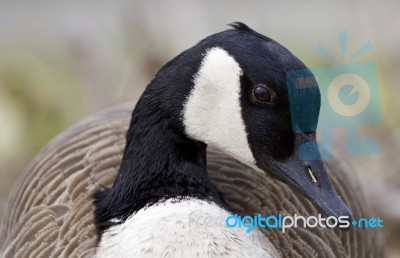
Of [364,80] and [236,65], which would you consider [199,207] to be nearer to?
[236,65]

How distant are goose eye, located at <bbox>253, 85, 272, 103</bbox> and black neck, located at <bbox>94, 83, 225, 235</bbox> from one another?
319 mm

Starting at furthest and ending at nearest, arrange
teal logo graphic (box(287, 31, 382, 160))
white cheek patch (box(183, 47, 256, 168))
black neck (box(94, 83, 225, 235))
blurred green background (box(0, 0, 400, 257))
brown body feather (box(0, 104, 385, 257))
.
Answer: blurred green background (box(0, 0, 400, 257)) → brown body feather (box(0, 104, 385, 257)) → black neck (box(94, 83, 225, 235)) → white cheek patch (box(183, 47, 256, 168)) → teal logo graphic (box(287, 31, 382, 160))

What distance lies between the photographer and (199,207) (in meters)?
2.32

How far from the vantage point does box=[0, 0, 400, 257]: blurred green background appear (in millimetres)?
4383

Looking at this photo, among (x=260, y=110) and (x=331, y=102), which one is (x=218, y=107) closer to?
(x=260, y=110)

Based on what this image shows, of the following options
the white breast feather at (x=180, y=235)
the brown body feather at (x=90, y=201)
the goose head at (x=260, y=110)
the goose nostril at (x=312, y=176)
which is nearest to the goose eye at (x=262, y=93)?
the goose head at (x=260, y=110)

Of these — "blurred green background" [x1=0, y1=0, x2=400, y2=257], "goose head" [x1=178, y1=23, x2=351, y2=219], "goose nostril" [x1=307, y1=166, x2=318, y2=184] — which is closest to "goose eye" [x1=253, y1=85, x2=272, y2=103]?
"goose head" [x1=178, y1=23, x2=351, y2=219]

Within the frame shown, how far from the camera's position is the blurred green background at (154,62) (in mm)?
4383

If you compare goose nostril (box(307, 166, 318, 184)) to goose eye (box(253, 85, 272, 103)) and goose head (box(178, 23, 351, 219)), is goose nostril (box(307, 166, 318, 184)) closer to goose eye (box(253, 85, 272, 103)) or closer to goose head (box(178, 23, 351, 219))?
goose head (box(178, 23, 351, 219))

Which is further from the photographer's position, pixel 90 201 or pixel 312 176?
pixel 90 201

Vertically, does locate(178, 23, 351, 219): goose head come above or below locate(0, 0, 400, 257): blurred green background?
above

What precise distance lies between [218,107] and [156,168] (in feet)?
1.06

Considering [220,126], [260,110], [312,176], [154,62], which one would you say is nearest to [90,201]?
[220,126]

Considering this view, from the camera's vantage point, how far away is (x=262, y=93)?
2.18m
